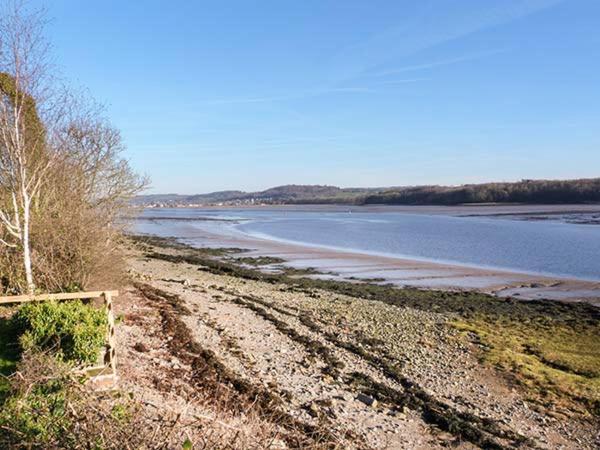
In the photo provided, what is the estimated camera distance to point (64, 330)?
7.66 m

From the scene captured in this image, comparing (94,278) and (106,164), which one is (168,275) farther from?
(94,278)

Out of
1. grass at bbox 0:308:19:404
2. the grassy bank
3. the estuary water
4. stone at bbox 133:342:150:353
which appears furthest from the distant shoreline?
grass at bbox 0:308:19:404

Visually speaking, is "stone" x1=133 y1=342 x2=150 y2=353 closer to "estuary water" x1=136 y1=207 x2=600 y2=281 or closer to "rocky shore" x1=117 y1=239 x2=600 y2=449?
"rocky shore" x1=117 y1=239 x2=600 y2=449

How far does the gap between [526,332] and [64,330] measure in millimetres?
12444

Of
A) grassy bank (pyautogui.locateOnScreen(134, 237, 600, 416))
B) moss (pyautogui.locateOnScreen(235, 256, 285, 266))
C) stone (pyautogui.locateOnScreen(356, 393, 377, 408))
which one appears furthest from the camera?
moss (pyautogui.locateOnScreen(235, 256, 285, 266))

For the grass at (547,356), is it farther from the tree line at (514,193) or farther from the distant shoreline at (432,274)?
the tree line at (514,193)

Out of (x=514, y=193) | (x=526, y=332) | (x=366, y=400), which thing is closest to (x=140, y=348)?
(x=366, y=400)

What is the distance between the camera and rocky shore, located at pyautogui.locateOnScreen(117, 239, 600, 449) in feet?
25.9

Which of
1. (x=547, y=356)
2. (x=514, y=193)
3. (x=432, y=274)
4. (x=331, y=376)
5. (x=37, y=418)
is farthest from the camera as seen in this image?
(x=514, y=193)

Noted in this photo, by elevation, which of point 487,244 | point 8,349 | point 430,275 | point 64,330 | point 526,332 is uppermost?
point 64,330

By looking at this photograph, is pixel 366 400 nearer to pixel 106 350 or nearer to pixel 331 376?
pixel 331 376

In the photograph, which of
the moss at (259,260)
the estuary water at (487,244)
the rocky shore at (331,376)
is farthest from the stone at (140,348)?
the moss at (259,260)

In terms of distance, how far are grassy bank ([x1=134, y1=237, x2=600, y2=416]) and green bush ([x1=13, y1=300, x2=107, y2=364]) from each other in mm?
7800

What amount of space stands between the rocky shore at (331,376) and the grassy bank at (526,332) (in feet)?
0.78
